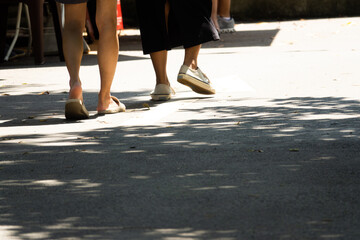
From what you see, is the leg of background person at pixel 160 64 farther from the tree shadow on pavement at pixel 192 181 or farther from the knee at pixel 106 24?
the tree shadow on pavement at pixel 192 181

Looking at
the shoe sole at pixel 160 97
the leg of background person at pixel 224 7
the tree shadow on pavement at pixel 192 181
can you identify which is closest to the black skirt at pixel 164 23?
the shoe sole at pixel 160 97

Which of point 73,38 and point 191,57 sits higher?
point 73,38

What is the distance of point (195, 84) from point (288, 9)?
1338 cm

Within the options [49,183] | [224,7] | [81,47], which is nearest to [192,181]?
[49,183]

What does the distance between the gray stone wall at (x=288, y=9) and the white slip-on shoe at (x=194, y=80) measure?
1301 cm

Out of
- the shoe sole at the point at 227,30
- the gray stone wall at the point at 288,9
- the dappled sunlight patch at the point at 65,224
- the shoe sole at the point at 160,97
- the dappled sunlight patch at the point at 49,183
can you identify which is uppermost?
the dappled sunlight patch at the point at 65,224

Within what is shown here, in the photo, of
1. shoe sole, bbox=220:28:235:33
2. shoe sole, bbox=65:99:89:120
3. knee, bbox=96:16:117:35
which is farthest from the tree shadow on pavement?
shoe sole, bbox=220:28:235:33

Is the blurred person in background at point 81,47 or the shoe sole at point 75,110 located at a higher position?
the blurred person in background at point 81,47

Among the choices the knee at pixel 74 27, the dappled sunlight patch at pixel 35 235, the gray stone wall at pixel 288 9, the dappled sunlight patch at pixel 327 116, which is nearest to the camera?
the dappled sunlight patch at pixel 35 235

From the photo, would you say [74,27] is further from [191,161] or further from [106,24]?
[191,161]

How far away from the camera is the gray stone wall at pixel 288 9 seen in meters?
19.3

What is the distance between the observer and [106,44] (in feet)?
19.3

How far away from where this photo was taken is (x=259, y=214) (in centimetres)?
313

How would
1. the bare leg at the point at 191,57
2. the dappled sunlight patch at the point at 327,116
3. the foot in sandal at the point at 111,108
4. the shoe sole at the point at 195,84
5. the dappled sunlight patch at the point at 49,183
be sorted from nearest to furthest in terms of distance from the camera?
the dappled sunlight patch at the point at 49,183 < the dappled sunlight patch at the point at 327,116 < the foot in sandal at the point at 111,108 < the shoe sole at the point at 195,84 < the bare leg at the point at 191,57
